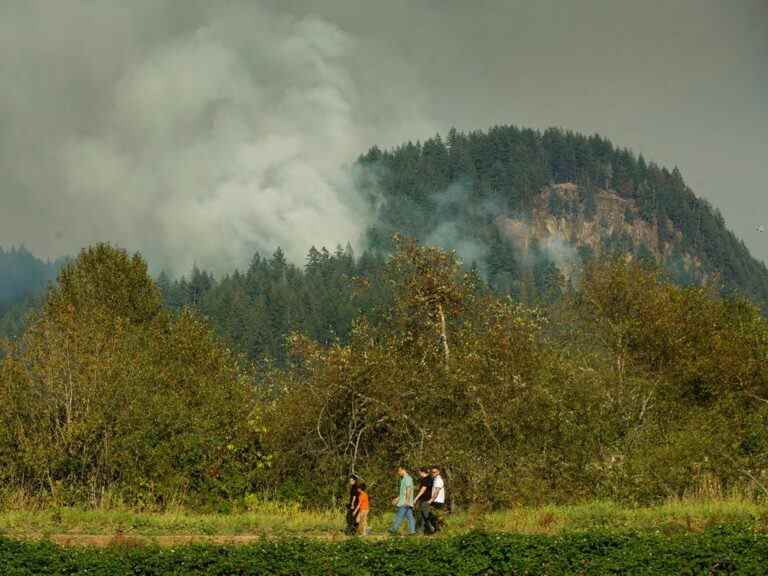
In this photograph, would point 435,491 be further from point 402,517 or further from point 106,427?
point 106,427

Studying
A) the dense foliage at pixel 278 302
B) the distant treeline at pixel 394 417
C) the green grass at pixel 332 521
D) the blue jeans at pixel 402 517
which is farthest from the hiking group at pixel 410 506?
the dense foliage at pixel 278 302

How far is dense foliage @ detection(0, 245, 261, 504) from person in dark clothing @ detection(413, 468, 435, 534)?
7.82 m

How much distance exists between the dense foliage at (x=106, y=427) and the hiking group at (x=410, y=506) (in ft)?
24.6

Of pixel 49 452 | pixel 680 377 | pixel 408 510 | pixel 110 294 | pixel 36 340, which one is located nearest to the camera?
pixel 408 510

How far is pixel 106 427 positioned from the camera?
28.9 meters

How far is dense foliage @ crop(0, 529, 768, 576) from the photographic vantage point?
15.4m

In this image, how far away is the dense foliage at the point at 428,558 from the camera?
15.4 m

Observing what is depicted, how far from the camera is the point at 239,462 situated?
29469 mm

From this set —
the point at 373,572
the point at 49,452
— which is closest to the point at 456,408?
the point at 49,452

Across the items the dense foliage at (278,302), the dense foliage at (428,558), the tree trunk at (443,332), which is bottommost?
the dense foliage at (428,558)

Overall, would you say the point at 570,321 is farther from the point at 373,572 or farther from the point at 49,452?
the point at 373,572

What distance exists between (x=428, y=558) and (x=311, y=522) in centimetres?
860

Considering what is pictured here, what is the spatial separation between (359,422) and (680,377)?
1265 cm

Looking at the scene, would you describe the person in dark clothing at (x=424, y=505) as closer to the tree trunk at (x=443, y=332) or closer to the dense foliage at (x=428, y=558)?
the dense foliage at (x=428, y=558)
